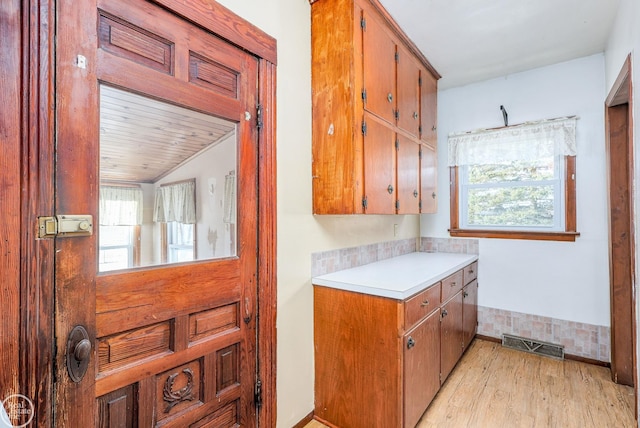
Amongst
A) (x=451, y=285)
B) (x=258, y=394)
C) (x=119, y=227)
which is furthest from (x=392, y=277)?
(x=119, y=227)

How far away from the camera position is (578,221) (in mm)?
2799

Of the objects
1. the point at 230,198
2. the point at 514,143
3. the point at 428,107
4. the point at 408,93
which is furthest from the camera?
the point at 514,143

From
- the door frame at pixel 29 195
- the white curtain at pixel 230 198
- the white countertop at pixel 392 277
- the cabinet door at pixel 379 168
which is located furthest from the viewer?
the cabinet door at pixel 379 168

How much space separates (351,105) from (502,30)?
1.49 m

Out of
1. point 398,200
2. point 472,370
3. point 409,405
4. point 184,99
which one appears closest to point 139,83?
point 184,99

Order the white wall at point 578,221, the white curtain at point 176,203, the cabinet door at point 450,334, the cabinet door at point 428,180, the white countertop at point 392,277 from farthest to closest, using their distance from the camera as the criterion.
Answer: the cabinet door at point 428,180, the white wall at point 578,221, the cabinet door at point 450,334, the white countertop at point 392,277, the white curtain at point 176,203

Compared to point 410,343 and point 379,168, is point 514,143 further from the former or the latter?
point 410,343

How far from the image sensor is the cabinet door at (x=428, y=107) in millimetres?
2793

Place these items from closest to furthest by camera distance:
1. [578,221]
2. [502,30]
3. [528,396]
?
1. [528,396]
2. [502,30]
3. [578,221]

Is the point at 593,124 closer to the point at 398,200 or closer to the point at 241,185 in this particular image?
the point at 398,200

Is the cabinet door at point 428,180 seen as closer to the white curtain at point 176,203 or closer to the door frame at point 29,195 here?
the white curtain at point 176,203

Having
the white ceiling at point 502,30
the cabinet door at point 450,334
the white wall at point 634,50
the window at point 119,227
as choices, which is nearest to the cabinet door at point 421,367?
the cabinet door at point 450,334

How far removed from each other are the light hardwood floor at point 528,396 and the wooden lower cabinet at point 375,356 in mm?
196

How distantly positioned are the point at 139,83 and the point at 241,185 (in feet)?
1.98
